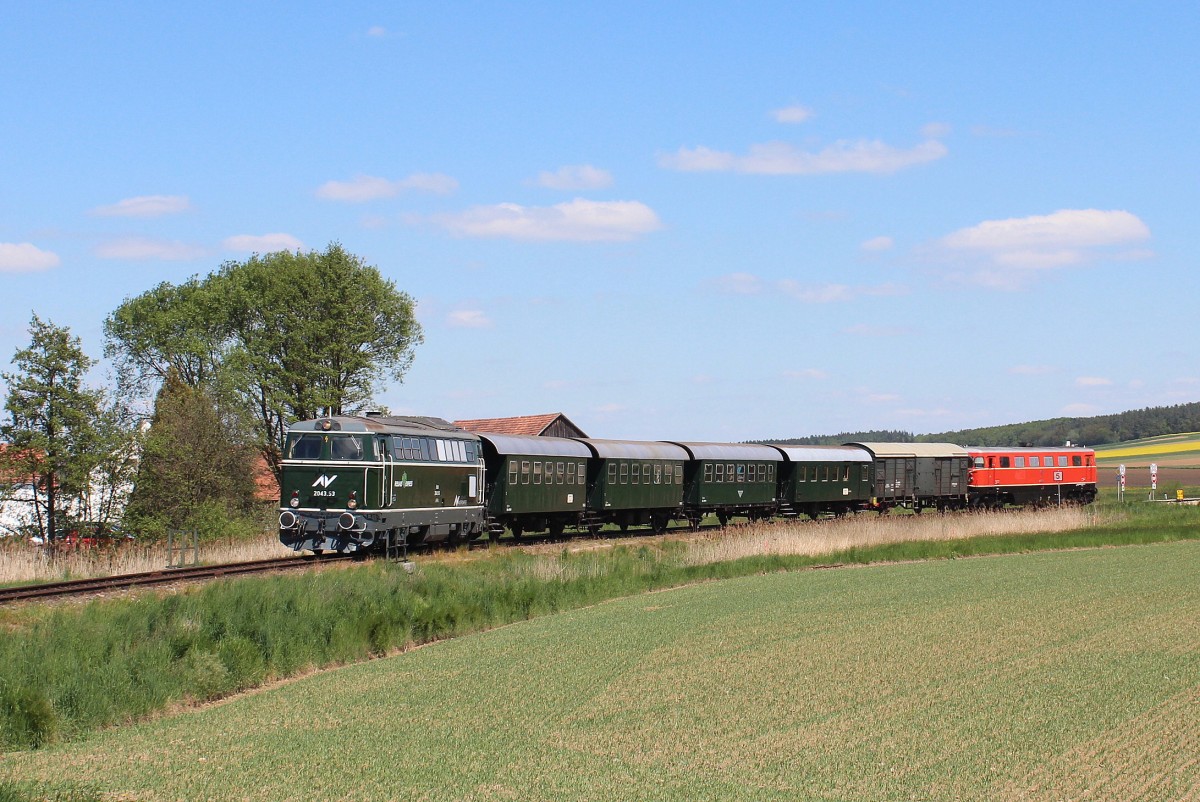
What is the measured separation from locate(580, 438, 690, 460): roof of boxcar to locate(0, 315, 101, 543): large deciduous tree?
2270 cm

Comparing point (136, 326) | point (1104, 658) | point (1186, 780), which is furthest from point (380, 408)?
point (1186, 780)

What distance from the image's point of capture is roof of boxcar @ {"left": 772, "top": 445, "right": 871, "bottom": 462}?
54188mm

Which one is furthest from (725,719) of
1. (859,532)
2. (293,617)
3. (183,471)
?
(183,471)

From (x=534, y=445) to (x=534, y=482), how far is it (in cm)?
128

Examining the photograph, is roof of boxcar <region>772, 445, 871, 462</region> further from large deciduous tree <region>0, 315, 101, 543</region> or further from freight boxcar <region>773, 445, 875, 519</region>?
large deciduous tree <region>0, 315, 101, 543</region>

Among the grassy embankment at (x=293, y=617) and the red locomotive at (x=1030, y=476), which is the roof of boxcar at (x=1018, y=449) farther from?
→ the grassy embankment at (x=293, y=617)

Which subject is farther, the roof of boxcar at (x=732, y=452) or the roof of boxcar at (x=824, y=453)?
the roof of boxcar at (x=824, y=453)

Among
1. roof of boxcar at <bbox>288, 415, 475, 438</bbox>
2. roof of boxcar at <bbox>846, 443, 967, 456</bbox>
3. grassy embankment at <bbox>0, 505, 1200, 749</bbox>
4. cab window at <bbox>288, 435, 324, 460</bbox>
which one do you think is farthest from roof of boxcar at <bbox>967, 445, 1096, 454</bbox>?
cab window at <bbox>288, 435, 324, 460</bbox>

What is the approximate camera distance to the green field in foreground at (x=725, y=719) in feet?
36.2

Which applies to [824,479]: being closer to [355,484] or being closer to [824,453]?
[824,453]

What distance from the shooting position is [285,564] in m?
30.6

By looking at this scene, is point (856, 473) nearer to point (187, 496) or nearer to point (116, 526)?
point (187, 496)

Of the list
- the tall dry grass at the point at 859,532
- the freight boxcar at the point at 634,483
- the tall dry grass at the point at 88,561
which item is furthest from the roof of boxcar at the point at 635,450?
the tall dry grass at the point at 88,561

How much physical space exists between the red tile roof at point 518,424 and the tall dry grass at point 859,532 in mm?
30189
